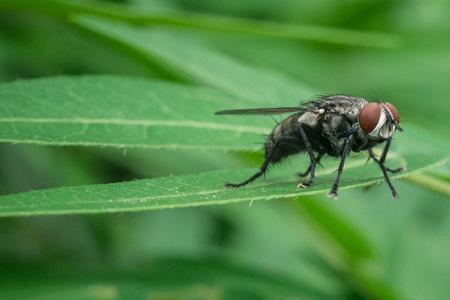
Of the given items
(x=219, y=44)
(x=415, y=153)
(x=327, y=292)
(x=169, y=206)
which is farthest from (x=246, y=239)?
(x=169, y=206)

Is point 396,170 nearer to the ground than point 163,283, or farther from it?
farther from it

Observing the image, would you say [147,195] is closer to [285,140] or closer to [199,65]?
[285,140]

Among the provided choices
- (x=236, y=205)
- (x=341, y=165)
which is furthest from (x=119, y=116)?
(x=236, y=205)

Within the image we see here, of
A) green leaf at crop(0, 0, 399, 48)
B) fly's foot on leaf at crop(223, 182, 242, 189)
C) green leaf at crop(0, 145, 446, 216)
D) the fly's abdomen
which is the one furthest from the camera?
green leaf at crop(0, 0, 399, 48)

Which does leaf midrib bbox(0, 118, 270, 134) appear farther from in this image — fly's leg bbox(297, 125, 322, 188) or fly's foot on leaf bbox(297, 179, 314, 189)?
fly's foot on leaf bbox(297, 179, 314, 189)

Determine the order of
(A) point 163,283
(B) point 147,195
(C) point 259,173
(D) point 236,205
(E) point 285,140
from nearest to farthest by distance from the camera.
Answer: (B) point 147,195 < (C) point 259,173 < (E) point 285,140 < (A) point 163,283 < (D) point 236,205

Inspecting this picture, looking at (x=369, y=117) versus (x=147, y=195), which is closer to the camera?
(x=147, y=195)

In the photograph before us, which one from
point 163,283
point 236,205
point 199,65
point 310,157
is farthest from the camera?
point 236,205

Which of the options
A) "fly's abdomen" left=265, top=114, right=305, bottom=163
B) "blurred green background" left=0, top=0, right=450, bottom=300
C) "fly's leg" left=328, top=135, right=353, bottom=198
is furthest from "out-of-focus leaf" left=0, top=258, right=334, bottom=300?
"fly's leg" left=328, top=135, right=353, bottom=198
